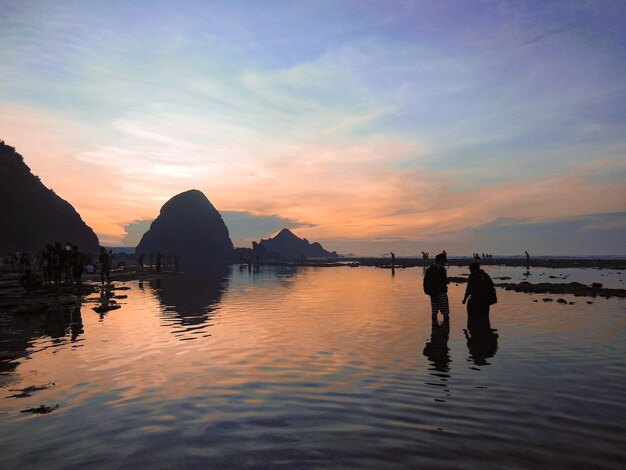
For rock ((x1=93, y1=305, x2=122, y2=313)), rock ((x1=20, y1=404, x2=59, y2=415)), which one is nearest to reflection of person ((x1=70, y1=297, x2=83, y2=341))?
rock ((x1=93, y1=305, x2=122, y2=313))

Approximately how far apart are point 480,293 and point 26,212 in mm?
108766

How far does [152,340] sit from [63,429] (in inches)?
288

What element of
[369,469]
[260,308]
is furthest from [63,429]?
[260,308]

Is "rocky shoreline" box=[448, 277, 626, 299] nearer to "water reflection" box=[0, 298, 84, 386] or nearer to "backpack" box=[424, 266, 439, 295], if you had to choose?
"backpack" box=[424, 266, 439, 295]

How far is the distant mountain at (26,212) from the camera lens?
91.0m

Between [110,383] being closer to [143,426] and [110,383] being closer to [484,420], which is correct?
[143,426]

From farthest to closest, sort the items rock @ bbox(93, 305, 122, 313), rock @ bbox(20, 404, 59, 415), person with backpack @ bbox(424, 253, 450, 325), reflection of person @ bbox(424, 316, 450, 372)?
1. rock @ bbox(93, 305, 122, 313)
2. person with backpack @ bbox(424, 253, 450, 325)
3. reflection of person @ bbox(424, 316, 450, 372)
4. rock @ bbox(20, 404, 59, 415)

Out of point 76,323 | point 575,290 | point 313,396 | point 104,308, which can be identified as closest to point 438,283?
point 313,396

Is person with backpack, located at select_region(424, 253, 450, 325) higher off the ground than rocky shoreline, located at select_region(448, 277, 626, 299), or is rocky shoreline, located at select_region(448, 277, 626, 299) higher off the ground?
person with backpack, located at select_region(424, 253, 450, 325)

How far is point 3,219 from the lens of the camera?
293 feet

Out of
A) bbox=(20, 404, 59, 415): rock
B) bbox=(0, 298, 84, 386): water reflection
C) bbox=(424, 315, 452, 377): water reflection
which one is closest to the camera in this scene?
bbox=(20, 404, 59, 415): rock

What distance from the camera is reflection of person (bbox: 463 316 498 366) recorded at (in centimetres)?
1086

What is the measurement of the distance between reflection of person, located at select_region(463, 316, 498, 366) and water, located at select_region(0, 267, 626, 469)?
0.09 meters

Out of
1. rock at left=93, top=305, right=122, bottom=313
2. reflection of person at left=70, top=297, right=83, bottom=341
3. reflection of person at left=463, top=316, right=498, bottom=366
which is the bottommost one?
reflection of person at left=463, top=316, right=498, bottom=366
